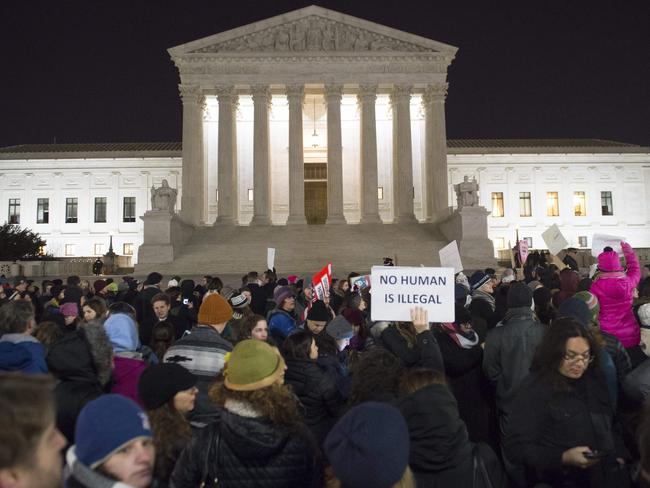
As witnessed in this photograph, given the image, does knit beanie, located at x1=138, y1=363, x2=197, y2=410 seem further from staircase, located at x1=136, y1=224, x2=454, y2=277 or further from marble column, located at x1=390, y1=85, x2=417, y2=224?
marble column, located at x1=390, y1=85, x2=417, y2=224

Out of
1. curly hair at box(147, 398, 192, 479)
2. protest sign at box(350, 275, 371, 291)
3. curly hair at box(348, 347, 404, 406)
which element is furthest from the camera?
protest sign at box(350, 275, 371, 291)

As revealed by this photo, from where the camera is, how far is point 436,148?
43.6m

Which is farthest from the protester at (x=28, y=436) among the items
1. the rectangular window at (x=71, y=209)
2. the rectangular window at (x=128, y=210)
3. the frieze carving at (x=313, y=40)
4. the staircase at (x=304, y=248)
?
the rectangular window at (x=71, y=209)

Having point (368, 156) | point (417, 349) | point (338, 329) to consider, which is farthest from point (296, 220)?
point (417, 349)

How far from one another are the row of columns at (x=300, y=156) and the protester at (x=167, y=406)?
37427mm

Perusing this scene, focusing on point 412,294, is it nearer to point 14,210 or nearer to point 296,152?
point 296,152

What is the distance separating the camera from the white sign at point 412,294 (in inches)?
261

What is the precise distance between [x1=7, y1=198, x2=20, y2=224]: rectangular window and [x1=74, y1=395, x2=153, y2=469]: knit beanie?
60827mm

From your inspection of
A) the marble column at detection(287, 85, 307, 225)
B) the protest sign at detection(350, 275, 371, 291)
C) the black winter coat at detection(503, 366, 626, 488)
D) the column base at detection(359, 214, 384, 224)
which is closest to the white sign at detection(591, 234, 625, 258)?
the protest sign at detection(350, 275, 371, 291)

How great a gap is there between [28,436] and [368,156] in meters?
41.4

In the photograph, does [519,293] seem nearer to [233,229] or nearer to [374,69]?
[233,229]

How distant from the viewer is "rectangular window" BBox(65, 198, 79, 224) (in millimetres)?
57344

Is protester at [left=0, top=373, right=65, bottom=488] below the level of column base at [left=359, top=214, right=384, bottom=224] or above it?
below

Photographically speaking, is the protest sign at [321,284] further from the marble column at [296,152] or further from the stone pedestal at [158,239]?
the marble column at [296,152]
